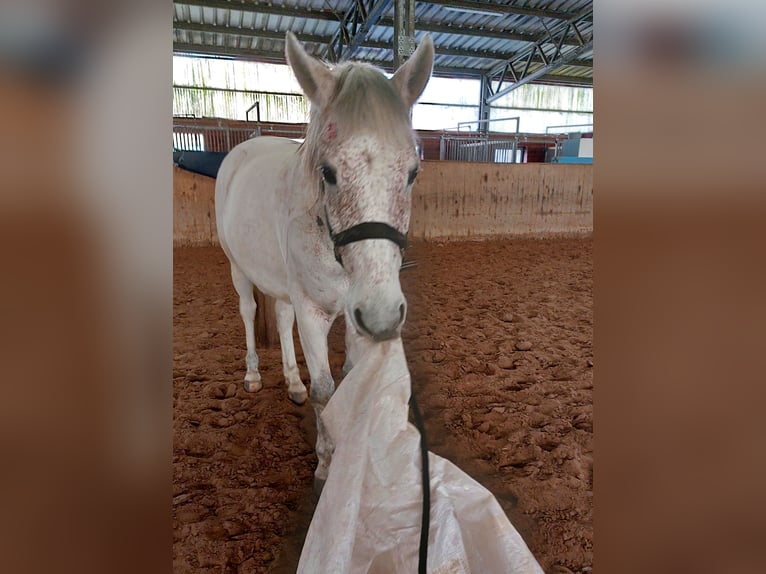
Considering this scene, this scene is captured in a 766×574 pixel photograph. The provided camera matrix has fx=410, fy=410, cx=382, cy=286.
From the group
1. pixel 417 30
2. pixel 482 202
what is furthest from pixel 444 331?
pixel 417 30

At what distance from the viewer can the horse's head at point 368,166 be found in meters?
0.61

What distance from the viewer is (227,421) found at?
994 mm

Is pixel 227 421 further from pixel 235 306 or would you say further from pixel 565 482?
pixel 565 482

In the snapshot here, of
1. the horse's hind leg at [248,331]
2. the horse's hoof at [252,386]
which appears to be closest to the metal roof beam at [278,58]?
A: the horse's hind leg at [248,331]

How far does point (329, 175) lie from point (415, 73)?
223 millimetres

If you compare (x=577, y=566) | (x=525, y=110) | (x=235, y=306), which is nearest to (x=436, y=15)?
(x=525, y=110)

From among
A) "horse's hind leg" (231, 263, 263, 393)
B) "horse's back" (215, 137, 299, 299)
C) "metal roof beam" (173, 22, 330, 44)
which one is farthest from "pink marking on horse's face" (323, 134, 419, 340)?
"horse's hind leg" (231, 263, 263, 393)

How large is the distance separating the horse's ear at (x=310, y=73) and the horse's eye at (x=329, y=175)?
0.35 ft

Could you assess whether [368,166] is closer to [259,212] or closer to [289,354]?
[259,212]

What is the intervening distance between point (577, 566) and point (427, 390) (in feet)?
1.51

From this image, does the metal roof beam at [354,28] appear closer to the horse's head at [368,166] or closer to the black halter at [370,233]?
the horse's head at [368,166]
